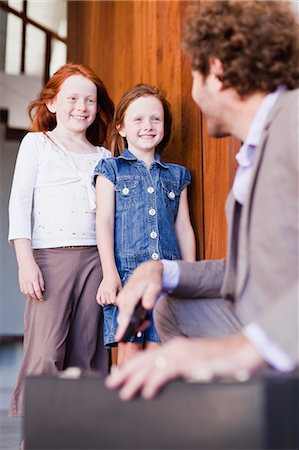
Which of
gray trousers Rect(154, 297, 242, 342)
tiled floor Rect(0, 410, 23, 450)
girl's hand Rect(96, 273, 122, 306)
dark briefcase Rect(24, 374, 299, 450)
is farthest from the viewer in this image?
tiled floor Rect(0, 410, 23, 450)

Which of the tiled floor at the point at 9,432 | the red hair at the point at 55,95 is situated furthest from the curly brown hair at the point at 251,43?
the tiled floor at the point at 9,432

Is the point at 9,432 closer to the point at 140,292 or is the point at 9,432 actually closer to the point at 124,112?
the point at 124,112

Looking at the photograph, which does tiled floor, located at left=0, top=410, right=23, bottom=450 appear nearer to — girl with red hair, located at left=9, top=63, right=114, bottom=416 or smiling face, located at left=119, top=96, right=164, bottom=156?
girl with red hair, located at left=9, top=63, right=114, bottom=416

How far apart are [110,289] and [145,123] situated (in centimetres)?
56

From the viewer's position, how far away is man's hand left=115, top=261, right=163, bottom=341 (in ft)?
4.23

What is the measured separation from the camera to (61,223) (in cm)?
225

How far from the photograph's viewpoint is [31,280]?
2.17 metres

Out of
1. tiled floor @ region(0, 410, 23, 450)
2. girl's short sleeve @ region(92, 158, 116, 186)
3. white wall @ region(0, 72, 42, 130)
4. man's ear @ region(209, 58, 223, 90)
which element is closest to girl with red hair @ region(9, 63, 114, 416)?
girl's short sleeve @ region(92, 158, 116, 186)

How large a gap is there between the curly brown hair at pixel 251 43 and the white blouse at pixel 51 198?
1.04 meters

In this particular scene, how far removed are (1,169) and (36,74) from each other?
5.15 ft

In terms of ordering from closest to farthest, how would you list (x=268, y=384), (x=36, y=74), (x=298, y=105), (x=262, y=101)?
(x=268, y=384)
(x=298, y=105)
(x=262, y=101)
(x=36, y=74)

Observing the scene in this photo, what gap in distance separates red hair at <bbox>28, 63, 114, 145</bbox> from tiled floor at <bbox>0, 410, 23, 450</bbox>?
113 cm

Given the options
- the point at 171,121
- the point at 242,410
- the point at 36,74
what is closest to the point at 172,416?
the point at 242,410

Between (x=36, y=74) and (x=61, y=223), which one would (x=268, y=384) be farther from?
(x=36, y=74)
